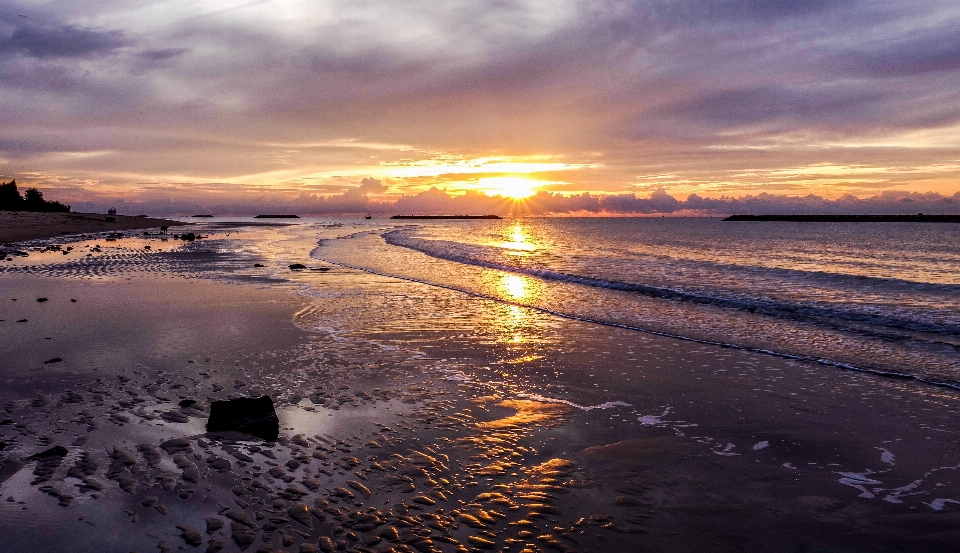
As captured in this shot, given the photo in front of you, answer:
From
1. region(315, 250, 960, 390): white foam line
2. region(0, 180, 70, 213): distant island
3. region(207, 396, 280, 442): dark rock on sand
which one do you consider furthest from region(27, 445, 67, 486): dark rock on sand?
region(0, 180, 70, 213): distant island

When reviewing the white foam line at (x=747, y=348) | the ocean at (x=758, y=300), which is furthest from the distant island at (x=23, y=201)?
the white foam line at (x=747, y=348)

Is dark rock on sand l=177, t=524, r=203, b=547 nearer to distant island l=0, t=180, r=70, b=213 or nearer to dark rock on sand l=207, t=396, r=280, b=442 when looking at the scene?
dark rock on sand l=207, t=396, r=280, b=442

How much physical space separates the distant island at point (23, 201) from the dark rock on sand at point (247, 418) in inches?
3852

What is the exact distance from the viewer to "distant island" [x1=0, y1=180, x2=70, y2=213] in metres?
85.4

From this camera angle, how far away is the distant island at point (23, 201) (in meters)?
85.4

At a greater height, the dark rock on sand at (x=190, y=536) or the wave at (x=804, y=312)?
the wave at (x=804, y=312)

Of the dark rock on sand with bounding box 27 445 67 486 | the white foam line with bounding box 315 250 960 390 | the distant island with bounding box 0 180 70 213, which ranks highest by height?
the distant island with bounding box 0 180 70 213

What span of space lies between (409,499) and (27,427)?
522 cm

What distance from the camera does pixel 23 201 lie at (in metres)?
92.2

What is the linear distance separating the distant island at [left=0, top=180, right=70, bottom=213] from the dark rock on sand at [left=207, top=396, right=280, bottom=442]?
9783 cm

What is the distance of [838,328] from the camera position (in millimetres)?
15781

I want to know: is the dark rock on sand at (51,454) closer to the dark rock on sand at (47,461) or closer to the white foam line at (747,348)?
the dark rock on sand at (47,461)

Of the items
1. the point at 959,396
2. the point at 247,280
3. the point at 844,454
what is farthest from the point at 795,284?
the point at 247,280

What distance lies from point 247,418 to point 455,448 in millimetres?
2746
